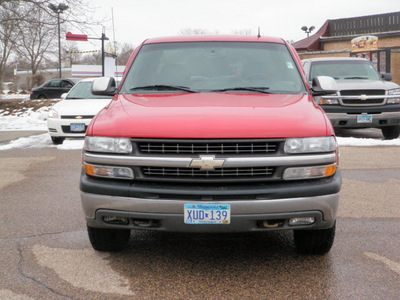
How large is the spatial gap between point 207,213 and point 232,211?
0.54 feet

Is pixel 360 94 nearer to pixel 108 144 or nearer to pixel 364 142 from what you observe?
pixel 364 142

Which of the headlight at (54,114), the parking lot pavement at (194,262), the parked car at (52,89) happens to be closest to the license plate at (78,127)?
the headlight at (54,114)

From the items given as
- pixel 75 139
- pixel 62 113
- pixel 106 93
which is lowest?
pixel 75 139

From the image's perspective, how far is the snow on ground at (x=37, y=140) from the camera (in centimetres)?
1088

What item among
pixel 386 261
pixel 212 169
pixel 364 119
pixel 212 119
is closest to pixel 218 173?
pixel 212 169

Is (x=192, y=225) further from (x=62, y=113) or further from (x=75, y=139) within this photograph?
(x=75, y=139)

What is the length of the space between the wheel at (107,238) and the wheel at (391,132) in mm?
8973

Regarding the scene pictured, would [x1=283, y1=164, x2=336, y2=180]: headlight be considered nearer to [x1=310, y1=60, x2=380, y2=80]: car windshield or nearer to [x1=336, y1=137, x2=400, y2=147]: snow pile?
[x1=336, y1=137, x2=400, y2=147]: snow pile

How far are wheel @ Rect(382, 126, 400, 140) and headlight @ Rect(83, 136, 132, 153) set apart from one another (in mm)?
9343

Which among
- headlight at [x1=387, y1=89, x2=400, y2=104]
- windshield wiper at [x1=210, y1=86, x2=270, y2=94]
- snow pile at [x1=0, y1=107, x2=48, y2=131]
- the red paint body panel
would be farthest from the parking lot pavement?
snow pile at [x1=0, y1=107, x2=48, y2=131]

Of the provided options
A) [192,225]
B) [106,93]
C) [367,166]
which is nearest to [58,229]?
[106,93]

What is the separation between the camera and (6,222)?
16.6 ft

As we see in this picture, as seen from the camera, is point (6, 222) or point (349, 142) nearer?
→ point (6, 222)

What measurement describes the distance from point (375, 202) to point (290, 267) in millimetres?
2509
